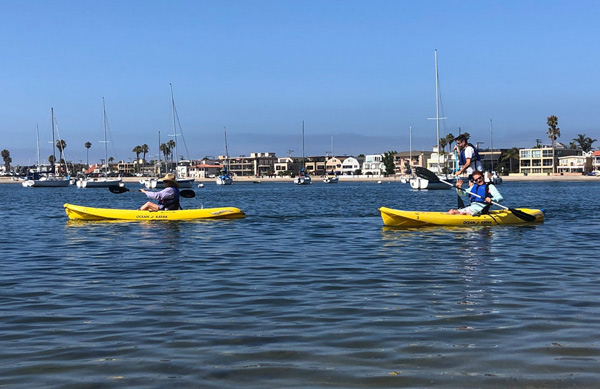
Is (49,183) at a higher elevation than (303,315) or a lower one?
lower

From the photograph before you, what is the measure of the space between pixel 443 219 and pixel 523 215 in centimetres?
282

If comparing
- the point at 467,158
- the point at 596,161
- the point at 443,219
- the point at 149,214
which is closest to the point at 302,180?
the point at 596,161

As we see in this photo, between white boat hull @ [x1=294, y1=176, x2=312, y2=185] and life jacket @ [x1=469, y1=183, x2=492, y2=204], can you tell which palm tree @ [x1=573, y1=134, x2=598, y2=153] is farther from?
life jacket @ [x1=469, y1=183, x2=492, y2=204]

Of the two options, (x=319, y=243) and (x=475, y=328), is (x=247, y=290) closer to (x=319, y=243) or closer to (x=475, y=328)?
(x=475, y=328)

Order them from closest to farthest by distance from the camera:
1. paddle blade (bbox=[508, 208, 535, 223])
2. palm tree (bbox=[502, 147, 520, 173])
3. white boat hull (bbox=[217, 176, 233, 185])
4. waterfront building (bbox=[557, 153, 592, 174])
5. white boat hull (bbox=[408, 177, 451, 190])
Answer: paddle blade (bbox=[508, 208, 535, 223])
white boat hull (bbox=[408, 177, 451, 190])
white boat hull (bbox=[217, 176, 233, 185])
waterfront building (bbox=[557, 153, 592, 174])
palm tree (bbox=[502, 147, 520, 173])

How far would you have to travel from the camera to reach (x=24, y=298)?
9.27 metres

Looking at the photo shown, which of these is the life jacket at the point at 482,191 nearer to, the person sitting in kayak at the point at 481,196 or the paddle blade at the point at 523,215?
the person sitting in kayak at the point at 481,196

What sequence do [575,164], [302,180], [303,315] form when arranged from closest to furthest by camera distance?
[303,315] < [302,180] < [575,164]

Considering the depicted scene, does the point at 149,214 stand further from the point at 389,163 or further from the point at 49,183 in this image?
the point at 389,163

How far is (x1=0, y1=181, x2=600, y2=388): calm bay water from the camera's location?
5754mm

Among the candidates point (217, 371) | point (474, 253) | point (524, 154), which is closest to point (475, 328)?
point (217, 371)

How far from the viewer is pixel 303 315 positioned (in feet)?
26.1

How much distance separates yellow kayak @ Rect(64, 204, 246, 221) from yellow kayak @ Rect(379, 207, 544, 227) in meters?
6.28

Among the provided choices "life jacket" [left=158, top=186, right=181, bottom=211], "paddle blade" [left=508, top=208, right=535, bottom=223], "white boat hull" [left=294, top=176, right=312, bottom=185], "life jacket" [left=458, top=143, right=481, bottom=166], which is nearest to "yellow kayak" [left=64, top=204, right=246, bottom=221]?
"life jacket" [left=158, top=186, right=181, bottom=211]
